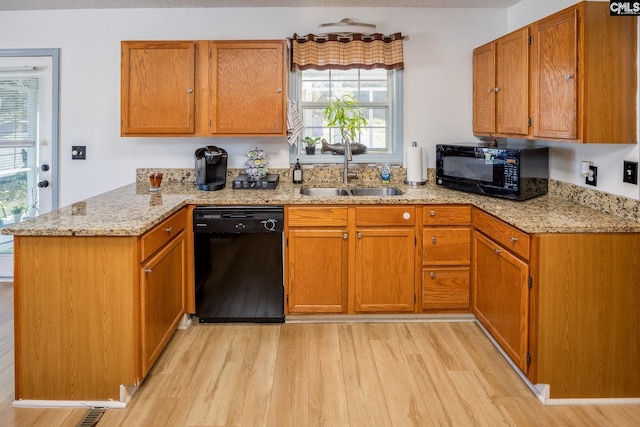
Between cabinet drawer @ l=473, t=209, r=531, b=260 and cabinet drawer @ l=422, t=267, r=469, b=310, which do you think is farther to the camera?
cabinet drawer @ l=422, t=267, r=469, b=310

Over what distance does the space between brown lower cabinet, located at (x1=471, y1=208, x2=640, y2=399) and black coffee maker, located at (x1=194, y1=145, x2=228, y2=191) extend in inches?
83.6

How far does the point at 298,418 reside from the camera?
2270 millimetres

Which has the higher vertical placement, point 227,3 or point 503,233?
point 227,3

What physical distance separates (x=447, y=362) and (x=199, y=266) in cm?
164

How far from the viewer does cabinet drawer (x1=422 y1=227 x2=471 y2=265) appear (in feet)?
10.9

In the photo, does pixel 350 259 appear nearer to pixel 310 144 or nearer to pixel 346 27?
pixel 310 144

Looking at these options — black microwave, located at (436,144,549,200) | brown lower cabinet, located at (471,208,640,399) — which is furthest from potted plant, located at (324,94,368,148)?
brown lower cabinet, located at (471,208,640,399)

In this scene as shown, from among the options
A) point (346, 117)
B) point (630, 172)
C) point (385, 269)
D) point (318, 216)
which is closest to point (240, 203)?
point (318, 216)

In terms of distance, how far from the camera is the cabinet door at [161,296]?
2.46 m

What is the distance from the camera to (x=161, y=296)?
2.75 m

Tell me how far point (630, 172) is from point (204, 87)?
2.66 meters

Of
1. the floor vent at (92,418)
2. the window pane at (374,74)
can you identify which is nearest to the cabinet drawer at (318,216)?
the window pane at (374,74)

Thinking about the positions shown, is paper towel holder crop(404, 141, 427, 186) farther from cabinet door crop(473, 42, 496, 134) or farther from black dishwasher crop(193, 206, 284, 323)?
black dishwasher crop(193, 206, 284, 323)

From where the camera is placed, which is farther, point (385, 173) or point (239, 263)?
point (385, 173)
